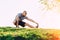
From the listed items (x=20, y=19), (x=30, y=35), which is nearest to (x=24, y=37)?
(x=30, y=35)

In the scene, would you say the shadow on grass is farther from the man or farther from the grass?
the man

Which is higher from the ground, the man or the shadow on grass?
the man

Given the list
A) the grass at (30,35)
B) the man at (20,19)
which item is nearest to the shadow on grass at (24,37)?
the grass at (30,35)

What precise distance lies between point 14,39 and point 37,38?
288 mm

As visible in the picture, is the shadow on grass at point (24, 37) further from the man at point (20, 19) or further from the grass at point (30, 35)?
the man at point (20, 19)

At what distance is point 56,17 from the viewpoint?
3148mm

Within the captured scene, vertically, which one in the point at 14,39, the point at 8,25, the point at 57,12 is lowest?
the point at 14,39

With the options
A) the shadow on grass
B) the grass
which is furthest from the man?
the shadow on grass

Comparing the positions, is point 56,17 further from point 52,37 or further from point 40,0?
point 52,37

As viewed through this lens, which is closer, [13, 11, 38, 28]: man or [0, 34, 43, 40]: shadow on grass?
[0, 34, 43, 40]: shadow on grass

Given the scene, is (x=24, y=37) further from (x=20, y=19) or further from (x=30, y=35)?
(x=20, y=19)

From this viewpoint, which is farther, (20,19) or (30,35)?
(20,19)

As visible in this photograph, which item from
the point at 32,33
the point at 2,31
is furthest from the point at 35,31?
the point at 2,31

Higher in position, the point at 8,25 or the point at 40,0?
the point at 40,0
